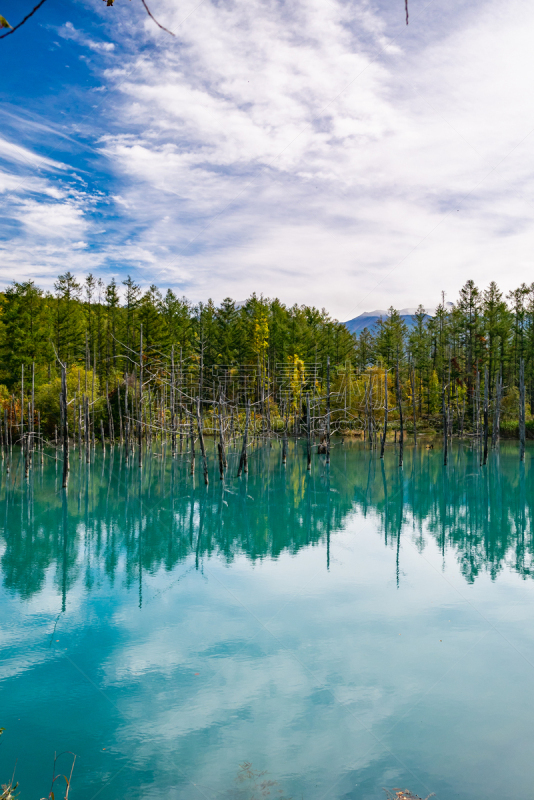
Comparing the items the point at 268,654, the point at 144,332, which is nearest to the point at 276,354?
the point at 144,332

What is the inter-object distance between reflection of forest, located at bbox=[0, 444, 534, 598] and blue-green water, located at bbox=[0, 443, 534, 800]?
111mm

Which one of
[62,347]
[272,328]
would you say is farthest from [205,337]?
[62,347]

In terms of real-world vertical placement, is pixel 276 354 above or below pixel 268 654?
above

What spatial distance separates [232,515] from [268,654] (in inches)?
379

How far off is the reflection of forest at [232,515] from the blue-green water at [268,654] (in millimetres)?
111

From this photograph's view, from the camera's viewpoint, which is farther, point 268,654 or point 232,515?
point 232,515

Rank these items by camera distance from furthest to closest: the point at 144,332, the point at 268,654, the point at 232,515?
1. the point at 144,332
2. the point at 232,515
3. the point at 268,654

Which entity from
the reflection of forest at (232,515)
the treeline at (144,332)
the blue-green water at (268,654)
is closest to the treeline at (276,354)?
the treeline at (144,332)

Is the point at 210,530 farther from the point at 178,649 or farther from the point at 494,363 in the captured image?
the point at 494,363

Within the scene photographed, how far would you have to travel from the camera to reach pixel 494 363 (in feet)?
159

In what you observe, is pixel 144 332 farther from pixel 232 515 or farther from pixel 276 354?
pixel 232 515

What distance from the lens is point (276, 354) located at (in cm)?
5356

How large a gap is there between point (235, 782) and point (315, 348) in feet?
155

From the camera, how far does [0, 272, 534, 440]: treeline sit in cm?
3759
